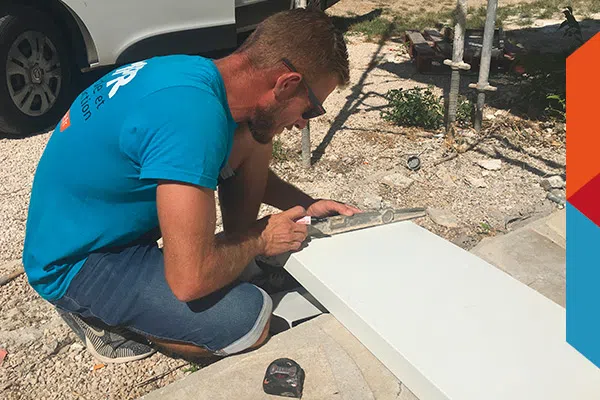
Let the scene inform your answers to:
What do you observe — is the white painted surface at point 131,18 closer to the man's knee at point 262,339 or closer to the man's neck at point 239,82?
the man's neck at point 239,82

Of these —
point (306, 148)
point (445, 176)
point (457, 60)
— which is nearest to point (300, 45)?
point (306, 148)

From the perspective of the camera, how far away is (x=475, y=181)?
365 centimetres

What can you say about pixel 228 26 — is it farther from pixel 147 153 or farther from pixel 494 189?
pixel 147 153

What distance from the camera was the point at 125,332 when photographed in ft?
7.25

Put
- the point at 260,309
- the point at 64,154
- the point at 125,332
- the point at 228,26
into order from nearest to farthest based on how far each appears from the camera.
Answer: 1. the point at 64,154
2. the point at 260,309
3. the point at 125,332
4. the point at 228,26

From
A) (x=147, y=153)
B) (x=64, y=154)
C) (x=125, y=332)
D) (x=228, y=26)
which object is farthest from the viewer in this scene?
(x=228, y=26)

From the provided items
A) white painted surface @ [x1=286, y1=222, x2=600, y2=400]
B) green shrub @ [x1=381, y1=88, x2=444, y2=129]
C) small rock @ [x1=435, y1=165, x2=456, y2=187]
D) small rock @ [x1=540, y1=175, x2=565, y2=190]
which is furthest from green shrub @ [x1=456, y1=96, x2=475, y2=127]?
white painted surface @ [x1=286, y1=222, x2=600, y2=400]

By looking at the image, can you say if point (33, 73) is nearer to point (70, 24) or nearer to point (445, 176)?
point (70, 24)

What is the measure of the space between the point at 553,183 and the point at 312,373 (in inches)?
93.8

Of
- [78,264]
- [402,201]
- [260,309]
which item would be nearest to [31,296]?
[78,264]

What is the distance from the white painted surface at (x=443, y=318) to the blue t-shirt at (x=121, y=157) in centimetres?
58

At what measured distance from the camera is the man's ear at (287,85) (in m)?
1.75

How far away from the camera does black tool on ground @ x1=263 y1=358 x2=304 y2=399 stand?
5.50 feet

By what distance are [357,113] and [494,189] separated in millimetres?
1581
